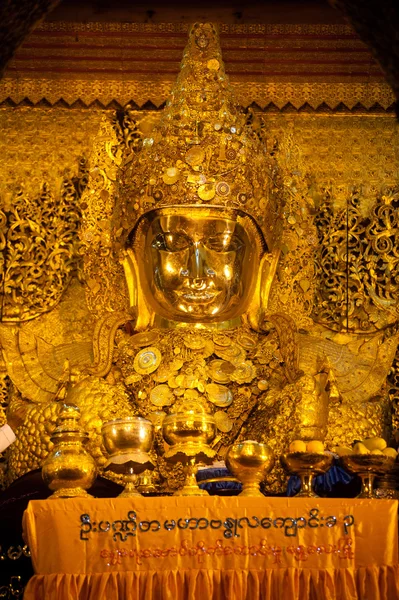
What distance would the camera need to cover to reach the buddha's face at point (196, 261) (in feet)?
22.8

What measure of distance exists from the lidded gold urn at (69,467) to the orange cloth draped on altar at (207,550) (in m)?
0.30

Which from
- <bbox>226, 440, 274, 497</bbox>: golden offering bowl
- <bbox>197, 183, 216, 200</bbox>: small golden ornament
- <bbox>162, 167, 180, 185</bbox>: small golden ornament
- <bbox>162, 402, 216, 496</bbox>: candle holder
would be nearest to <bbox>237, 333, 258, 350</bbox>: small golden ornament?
<bbox>197, 183, 216, 200</bbox>: small golden ornament

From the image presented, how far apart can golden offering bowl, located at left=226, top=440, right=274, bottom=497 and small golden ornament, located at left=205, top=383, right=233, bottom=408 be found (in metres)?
1.63

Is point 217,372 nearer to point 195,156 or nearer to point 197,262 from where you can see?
point 197,262

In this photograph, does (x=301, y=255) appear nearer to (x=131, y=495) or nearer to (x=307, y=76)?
(x=307, y=76)

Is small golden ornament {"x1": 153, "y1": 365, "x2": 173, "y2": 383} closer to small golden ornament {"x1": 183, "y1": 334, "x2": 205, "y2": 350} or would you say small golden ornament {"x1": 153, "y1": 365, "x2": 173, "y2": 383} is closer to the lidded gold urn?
small golden ornament {"x1": 183, "y1": 334, "x2": 205, "y2": 350}

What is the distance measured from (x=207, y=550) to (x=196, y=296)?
2.40 m

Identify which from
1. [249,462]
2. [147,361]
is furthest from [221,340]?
[249,462]

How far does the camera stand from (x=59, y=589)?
4.66 metres

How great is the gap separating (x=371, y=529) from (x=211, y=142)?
2.75 metres

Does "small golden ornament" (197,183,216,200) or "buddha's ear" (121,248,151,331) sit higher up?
"small golden ornament" (197,183,216,200)

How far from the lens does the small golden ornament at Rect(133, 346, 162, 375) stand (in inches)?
271

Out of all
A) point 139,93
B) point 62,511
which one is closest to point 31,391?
point 139,93

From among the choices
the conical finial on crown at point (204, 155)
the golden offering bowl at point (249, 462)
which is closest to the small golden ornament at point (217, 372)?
the conical finial on crown at point (204, 155)
